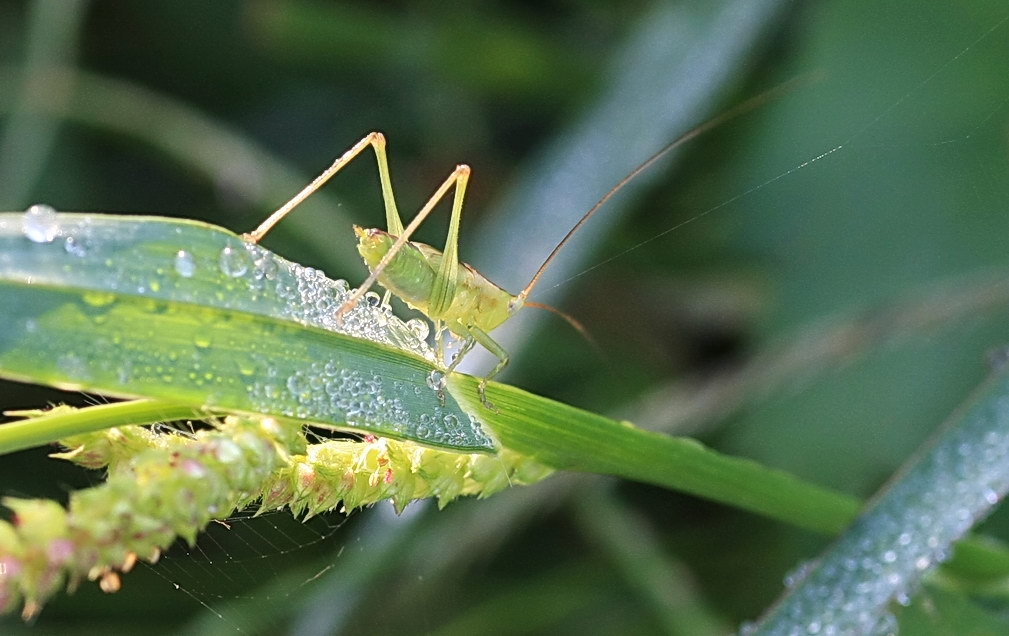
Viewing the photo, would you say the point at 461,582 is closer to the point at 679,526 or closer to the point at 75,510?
the point at 679,526

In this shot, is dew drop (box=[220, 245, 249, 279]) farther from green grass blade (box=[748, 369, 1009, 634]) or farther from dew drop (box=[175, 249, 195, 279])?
green grass blade (box=[748, 369, 1009, 634])

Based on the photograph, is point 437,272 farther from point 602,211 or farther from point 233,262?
point 602,211

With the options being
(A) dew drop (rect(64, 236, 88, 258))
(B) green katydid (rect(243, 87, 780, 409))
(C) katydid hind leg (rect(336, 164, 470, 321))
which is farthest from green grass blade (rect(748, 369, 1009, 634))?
(A) dew drop (rect(64, 236, 88, 258))

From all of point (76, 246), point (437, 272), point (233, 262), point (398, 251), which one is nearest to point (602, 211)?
point (437, 272)

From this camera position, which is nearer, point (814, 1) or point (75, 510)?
point (75, 510)

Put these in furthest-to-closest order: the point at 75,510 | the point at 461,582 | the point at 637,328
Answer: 1. the point at 637,328
2. the point at 461,582
3. the point at 75,510

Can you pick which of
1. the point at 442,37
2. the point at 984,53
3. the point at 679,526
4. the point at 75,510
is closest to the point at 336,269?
the point at 442,37
